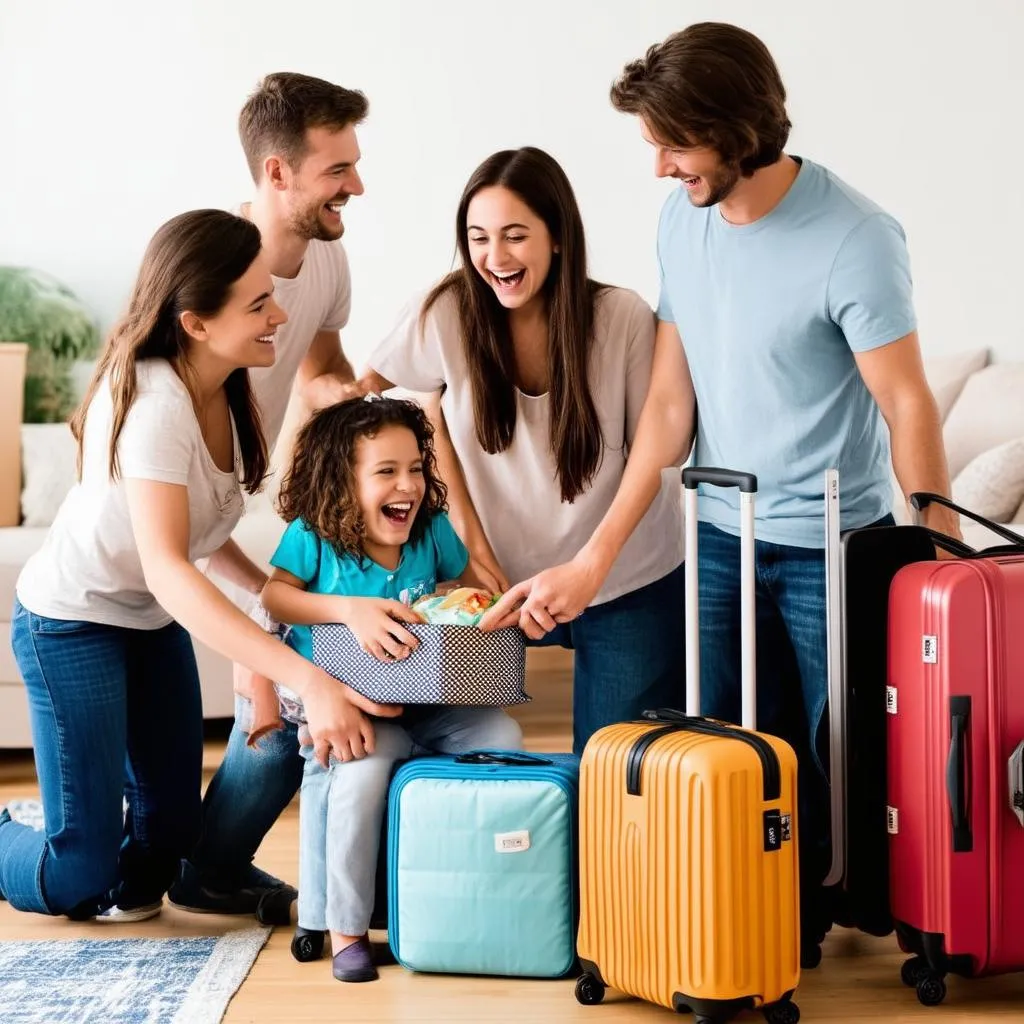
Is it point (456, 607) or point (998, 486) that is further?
point (998, 486)

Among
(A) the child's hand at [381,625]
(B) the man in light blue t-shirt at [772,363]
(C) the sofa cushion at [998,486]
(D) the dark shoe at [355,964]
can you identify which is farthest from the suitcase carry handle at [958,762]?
(C) the sofa cushion at [998,486]

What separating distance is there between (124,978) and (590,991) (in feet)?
2.18

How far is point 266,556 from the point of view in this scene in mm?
3447

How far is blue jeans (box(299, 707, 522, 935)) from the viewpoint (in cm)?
204

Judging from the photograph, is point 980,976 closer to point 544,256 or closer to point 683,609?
point 683,609

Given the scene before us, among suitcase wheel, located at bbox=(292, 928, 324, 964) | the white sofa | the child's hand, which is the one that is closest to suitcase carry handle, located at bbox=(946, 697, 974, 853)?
the child's hand

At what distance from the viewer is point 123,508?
2.11 metres

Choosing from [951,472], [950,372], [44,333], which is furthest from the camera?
[44,333]

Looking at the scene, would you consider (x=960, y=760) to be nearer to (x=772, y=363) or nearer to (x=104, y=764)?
(x=772, y=363)

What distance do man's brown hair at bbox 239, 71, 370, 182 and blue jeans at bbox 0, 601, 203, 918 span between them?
0.81 meters

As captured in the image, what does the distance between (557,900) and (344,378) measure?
108 centimetres

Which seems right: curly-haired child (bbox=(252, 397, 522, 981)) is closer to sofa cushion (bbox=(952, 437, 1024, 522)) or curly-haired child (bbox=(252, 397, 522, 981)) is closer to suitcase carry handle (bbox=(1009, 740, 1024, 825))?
suitcase carry handle (bbox=(1009, 740, 1024, 825))

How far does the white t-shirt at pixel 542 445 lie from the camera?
7.43 feet

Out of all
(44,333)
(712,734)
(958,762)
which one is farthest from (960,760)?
(44,333)
